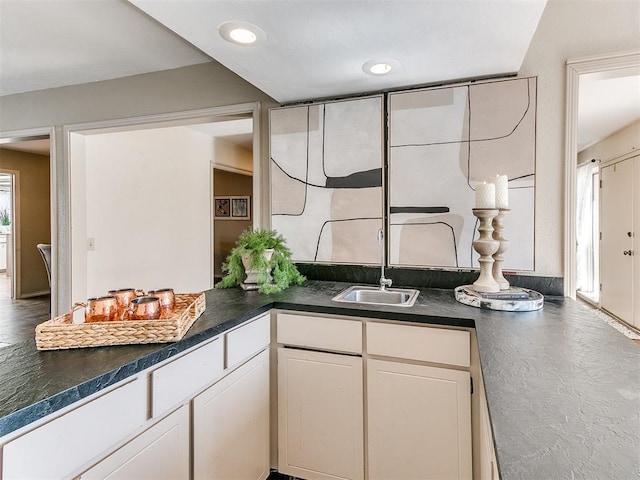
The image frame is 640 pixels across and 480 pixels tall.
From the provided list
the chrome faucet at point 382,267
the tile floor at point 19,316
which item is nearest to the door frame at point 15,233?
the tile floor at point 19,316

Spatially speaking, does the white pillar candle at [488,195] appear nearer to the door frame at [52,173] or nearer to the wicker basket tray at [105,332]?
the wicker basket tray at [105,332]

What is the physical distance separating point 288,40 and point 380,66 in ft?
1.65

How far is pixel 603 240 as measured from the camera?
4992mm

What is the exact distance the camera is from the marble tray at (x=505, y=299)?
1.53 meters

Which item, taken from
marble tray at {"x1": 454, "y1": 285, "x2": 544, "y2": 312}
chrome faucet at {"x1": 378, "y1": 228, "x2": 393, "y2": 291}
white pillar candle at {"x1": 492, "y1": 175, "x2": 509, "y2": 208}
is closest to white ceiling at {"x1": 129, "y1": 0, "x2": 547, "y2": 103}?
white pillar candle at {"x1": 492, "y1": 175, "x2": 509, "y2": 208}

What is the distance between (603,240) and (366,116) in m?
4.74

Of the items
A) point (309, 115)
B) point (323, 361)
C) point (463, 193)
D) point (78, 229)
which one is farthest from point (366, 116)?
point (78, 229)

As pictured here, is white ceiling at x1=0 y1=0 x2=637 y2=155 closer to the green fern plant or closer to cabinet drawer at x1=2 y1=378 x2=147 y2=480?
the green fern plant

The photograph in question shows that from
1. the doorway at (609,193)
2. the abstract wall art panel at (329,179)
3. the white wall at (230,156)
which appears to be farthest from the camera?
the white wall at (230,156)

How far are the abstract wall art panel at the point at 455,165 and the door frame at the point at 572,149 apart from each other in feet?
0.53

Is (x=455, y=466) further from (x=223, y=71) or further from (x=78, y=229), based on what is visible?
(x=78, y=229)

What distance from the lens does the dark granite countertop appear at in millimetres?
583

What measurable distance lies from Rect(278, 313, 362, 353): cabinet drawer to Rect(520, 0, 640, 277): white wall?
3.47 ft

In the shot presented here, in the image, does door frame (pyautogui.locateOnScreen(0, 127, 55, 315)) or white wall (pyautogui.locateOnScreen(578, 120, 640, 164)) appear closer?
door frame (pyautogui.locateOnScreen(0, 127, 55, 315))
